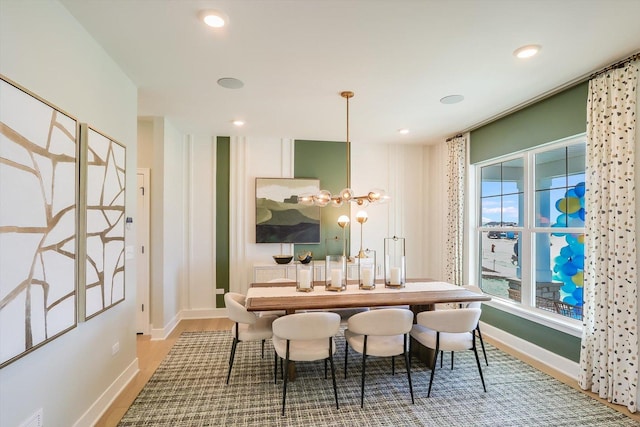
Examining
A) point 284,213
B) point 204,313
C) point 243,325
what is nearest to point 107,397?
point 243,325

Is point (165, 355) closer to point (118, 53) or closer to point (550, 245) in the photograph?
point (118, 53)

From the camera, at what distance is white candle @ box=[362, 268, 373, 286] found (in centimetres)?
309

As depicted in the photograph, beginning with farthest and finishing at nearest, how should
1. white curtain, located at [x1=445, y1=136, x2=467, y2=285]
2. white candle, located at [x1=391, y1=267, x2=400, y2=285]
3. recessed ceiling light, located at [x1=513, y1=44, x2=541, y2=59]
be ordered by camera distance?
white curtain, located at [x1=445, y1=136, x2=467, y2=285], white candle, located at [x1=391, y1=267, x2=400, y2=285], recessed ceiling light, located at [x1=513, y1=44, x2=541, y2=59]

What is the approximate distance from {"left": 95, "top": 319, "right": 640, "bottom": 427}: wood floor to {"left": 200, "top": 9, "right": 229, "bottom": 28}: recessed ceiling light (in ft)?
9.46

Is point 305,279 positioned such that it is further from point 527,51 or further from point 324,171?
point 527,51

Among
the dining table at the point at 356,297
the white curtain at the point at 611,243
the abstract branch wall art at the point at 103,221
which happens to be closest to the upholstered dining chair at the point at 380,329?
the dining table at the point at 356,297

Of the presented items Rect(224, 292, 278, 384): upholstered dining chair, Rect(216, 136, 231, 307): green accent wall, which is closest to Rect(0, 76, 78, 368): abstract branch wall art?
Rect(224, 292, 278, 384): upholstered dining chair

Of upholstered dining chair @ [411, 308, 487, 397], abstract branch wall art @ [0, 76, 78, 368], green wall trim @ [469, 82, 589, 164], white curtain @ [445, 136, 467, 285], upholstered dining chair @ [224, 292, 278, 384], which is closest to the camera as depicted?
abstract branch wall art @ [0, 76, 78, 368]

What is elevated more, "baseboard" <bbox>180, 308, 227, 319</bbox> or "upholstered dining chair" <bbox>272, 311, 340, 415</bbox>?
"upholstered dining chair" <bbox>272, 311, 340, 415</bbox>

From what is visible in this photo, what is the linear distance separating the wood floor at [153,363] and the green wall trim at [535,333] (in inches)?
8.0

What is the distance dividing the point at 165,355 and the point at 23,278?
7.45 feet

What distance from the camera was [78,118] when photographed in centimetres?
204

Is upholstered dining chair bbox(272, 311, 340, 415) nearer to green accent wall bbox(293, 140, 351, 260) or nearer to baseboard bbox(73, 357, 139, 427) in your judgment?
baseboard bbox(73, 357, 139, 427)

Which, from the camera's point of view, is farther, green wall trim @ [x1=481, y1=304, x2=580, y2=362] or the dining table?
green wall trim @ [x1=481, y1=304, x2=580, y2=362]
